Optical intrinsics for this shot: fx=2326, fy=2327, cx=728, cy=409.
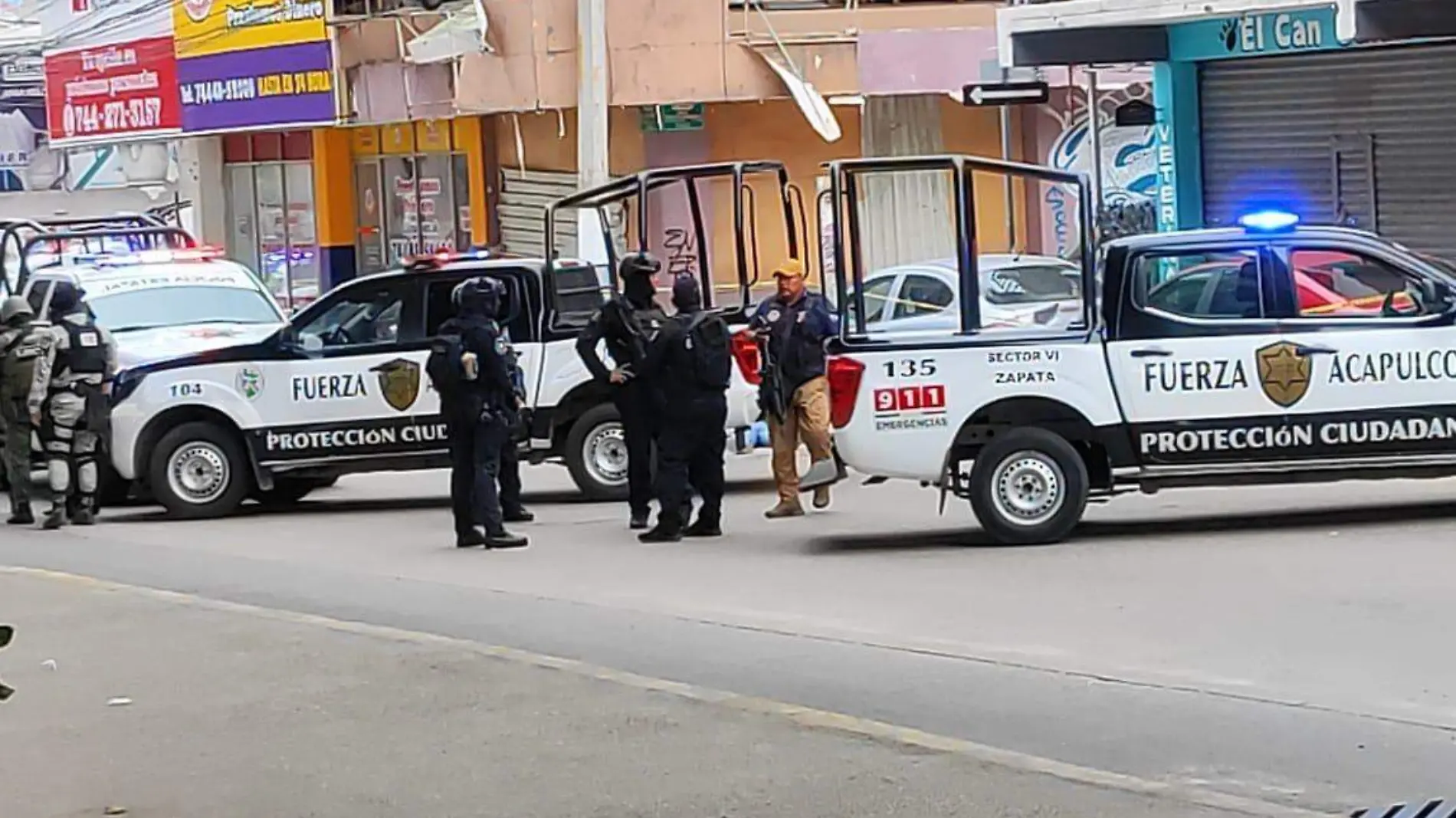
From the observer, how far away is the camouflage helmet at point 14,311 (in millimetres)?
16594

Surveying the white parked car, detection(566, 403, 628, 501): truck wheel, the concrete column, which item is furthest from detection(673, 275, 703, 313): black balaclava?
the concrete column

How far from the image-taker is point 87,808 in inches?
304

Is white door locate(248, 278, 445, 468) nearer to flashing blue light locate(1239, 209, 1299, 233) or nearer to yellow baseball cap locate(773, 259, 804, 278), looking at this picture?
yellow baseball cap locate(773, 259, 804, 278)

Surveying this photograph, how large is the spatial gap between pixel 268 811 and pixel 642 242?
10346 millimetres

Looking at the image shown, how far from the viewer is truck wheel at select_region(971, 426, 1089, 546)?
→ 13562 mm

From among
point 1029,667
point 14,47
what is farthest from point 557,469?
point 14,47

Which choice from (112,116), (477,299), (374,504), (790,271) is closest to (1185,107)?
(790,271)

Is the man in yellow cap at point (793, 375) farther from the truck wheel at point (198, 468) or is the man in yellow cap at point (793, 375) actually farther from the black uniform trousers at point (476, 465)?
the truck wheel at point (198, 468)

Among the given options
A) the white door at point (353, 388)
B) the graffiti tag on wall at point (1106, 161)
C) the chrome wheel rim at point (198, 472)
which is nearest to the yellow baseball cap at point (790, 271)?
the white door at point (353, 388)

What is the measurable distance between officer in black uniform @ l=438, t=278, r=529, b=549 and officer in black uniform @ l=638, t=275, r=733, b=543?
947 millimetres

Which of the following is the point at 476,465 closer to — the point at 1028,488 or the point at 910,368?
the point at 910,368

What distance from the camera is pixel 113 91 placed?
37.3 meters

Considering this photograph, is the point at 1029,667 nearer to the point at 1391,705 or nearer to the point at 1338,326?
the point at 1391,705

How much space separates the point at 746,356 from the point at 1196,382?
169 inches
